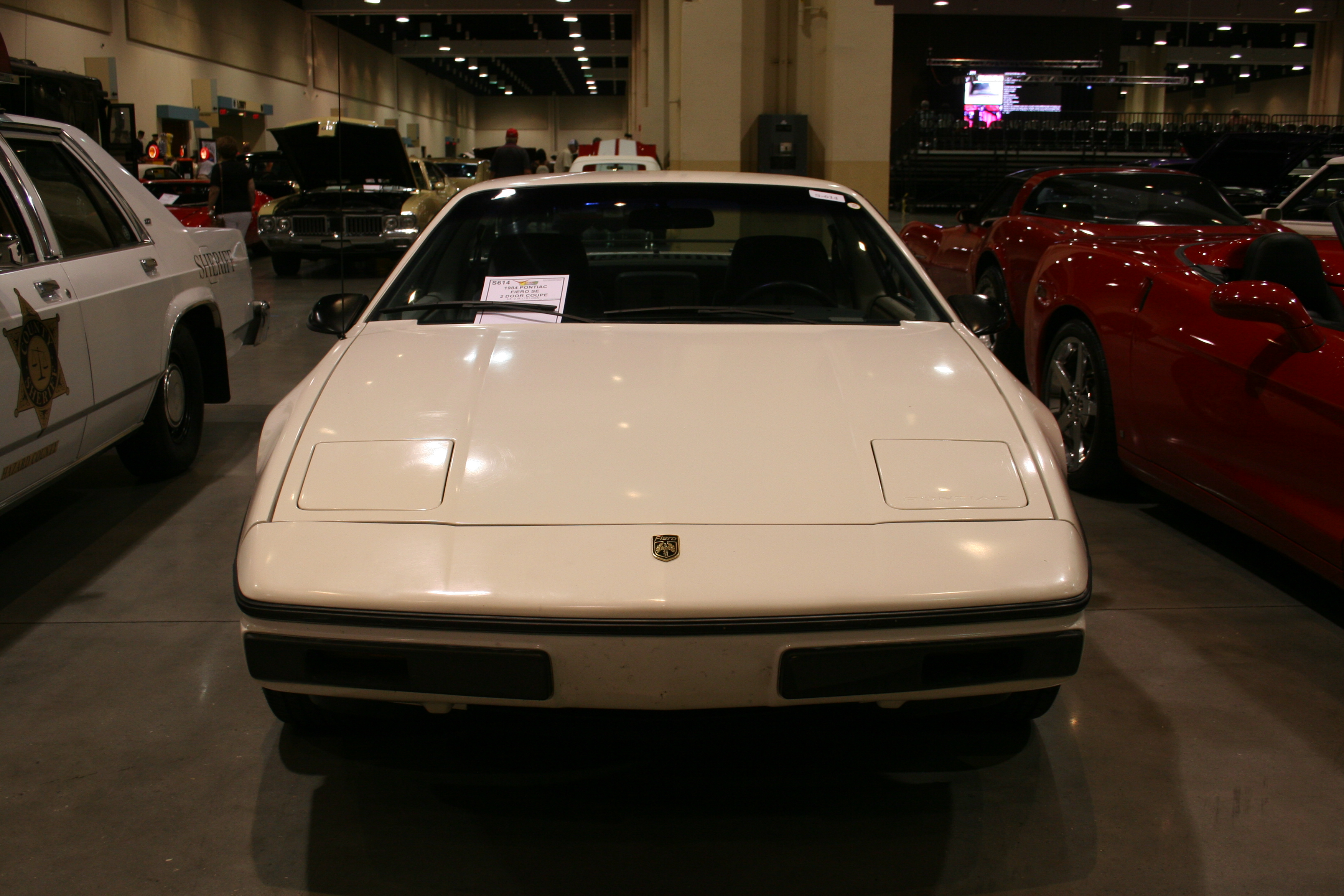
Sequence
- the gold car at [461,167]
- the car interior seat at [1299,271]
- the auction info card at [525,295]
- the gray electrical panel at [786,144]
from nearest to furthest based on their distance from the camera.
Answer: the auction info card at [525,295] → the car interior seat at [1299,271] → the gray electrical panel at [786,144] → the gold car at [461,167]

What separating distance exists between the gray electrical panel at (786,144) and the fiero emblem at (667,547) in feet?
34.7

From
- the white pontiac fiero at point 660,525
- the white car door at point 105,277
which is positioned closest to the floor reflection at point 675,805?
the white pontiac fiero at point 660,525

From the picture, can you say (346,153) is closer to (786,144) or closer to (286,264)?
(286,264)

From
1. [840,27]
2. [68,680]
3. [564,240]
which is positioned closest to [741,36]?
[840,27]

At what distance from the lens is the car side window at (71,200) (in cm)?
374

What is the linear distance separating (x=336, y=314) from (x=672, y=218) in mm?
960

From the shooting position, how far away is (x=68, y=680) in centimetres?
276

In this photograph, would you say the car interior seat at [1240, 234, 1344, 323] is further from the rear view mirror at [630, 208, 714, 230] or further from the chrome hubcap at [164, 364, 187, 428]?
the chrome hubcap at [164, 364, 187, 428]

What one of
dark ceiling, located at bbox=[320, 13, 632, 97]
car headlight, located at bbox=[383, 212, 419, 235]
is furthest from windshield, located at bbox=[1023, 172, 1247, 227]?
dark ceiling, located at bbox=[320, 13, 632, 97]

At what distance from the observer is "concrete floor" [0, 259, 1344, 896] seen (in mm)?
1971

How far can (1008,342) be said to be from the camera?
6.39m

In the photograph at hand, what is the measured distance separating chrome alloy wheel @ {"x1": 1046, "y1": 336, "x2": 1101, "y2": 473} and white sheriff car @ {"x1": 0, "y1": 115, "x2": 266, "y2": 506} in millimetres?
3577

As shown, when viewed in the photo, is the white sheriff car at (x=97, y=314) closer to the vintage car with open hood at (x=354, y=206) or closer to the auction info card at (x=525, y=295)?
the auction info card at (x=525, y=295)

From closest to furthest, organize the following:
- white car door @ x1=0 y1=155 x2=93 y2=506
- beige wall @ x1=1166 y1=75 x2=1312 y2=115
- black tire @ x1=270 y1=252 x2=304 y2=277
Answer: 1. white car door @ x1=0 y1=155 x2=93 y2=506
2. black tire @ x1=270 y1=252 x2=304 y2=277
3. beige wall @ x1=1166 y1=75 x2=1312 y2=115
